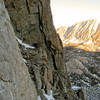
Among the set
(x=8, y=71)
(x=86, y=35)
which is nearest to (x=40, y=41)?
(x=8, y=71)

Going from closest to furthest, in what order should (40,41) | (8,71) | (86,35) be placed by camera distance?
(8,71)
(40,41)
(86,35)

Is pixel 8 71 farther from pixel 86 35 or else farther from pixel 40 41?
pixel 86 35

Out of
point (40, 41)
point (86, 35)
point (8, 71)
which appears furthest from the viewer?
point (86, 35)

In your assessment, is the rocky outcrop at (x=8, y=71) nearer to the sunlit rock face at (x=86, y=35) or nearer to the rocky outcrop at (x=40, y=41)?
the rocky outcrop at (x=40, y=41)

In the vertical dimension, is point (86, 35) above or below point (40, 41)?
below

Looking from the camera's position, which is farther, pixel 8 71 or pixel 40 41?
pixel 40 41

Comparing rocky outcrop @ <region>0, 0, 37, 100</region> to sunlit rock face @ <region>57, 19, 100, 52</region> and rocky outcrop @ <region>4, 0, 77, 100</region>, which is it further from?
sunlit rock face @ <region>57, 19, 100, 52</region>

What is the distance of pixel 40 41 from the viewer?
1195 cm

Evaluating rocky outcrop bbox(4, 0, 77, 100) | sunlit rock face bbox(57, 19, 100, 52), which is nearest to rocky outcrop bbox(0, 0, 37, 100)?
rocky outcrop bbox(4, 0, 77, 100)

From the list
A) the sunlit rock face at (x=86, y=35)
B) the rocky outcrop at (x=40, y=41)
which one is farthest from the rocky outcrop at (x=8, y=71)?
the sunlit rock face at (x=86, y=35)

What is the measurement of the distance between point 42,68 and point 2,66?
20.5ft

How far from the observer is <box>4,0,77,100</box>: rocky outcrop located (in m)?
10.2

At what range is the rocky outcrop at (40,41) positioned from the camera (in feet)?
33.6

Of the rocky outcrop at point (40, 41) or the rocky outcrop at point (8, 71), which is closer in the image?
the rocky outcrop at point (8, 71)
